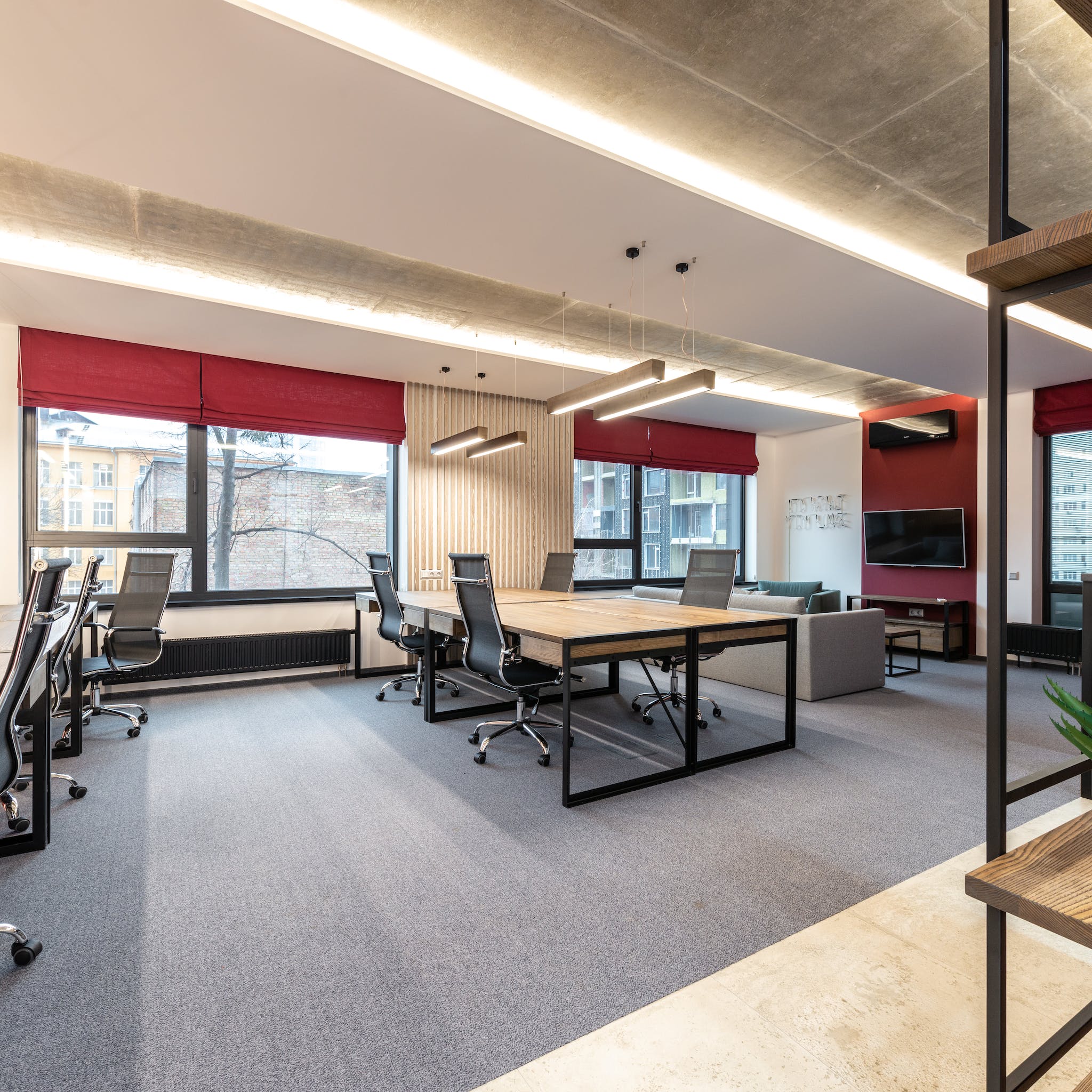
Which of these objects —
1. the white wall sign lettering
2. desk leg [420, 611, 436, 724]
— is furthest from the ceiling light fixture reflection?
the white wall sign lettering

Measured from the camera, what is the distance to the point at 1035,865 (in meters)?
0.94

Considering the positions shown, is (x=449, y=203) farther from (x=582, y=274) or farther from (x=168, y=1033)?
(x=168, y=1033)

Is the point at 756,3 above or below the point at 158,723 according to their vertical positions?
above

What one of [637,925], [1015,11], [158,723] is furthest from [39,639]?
[1015,11]

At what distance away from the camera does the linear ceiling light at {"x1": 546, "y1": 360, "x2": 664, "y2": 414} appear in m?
3.50

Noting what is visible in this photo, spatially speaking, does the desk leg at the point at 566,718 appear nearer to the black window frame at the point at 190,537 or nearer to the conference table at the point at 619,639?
the conference table at the point at 619,639

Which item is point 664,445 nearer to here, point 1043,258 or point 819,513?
point 819,513

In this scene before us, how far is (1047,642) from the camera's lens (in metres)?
6.15

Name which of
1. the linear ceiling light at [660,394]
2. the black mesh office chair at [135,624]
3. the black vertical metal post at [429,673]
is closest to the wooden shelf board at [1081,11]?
the linear ceiling light at [660,394]

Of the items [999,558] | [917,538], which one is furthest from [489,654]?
[917,538]

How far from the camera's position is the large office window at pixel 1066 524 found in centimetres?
628

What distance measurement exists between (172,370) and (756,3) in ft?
16.0

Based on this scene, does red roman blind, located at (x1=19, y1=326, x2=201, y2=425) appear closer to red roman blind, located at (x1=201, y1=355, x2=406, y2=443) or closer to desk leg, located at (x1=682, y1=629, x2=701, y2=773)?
red roman blind, located at (x1=201, y1=355, x2=406, y2=443)

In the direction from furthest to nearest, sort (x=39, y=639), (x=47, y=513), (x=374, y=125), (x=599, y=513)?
(x=599, y=513)
(x=47, y=513)
(x=374, y=125)
(x=39, y=639)
